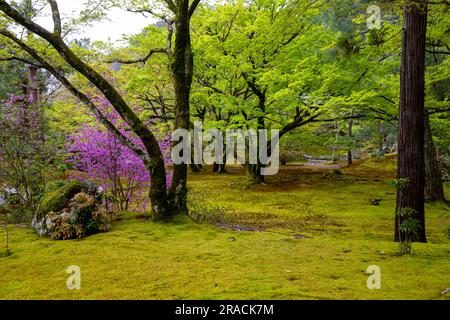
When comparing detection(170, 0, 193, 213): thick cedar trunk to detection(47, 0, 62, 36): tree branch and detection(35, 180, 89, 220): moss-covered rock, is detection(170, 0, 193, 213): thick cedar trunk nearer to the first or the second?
detection(35, 180, 89, 220): moss-covered rock

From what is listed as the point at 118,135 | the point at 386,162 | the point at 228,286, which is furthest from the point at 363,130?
the point at 228,286

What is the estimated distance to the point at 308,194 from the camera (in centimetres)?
1234

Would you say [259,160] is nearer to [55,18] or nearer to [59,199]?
[59,199]

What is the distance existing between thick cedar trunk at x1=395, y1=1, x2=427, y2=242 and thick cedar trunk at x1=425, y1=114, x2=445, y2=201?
6.03 metres

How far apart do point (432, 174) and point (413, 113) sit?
666cm

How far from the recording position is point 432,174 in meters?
10.8

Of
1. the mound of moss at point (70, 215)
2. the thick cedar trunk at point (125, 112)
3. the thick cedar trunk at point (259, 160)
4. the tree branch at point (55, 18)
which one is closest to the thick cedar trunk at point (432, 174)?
the thick cedar trunk at point (259, 160)

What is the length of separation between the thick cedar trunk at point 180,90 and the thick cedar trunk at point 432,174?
8.41 m

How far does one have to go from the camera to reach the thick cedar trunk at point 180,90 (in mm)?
5836

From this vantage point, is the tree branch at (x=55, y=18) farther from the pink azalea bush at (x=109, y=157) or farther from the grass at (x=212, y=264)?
the grass at (x=212, y=264)

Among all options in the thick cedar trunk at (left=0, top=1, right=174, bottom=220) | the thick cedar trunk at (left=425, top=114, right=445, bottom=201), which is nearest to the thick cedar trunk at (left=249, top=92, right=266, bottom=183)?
the thick cedar trunk at (left=425, top=114, right=445, bottom=201)

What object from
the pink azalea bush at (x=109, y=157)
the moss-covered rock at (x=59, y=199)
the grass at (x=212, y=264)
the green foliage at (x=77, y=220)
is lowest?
the grass at (x=212, y=264)

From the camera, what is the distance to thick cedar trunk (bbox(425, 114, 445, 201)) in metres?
10.6

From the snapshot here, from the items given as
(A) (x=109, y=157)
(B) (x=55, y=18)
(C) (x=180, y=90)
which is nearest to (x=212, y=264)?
(C) (x=180, y=90)
